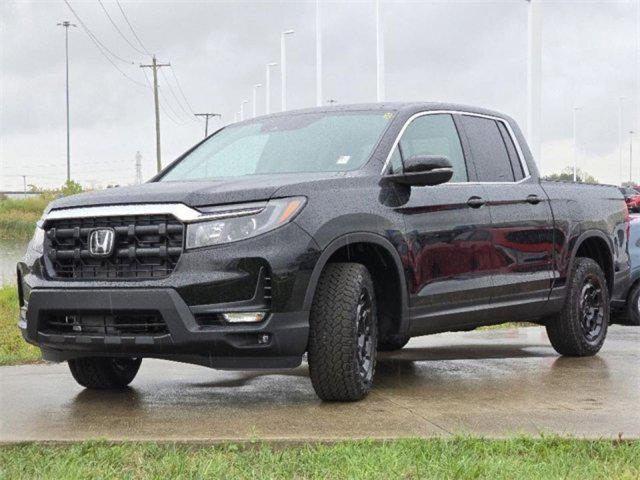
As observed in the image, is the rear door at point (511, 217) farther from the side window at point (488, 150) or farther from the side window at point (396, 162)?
the side window at point (396, 162)

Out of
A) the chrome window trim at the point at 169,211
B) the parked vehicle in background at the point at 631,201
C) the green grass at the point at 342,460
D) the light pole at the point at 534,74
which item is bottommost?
the green grass at the point at 342,460

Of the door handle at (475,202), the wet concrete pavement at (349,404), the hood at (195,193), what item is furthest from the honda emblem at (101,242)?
the door handle at (475,202)

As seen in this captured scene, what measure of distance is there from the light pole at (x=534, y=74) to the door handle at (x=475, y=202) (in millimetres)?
15568

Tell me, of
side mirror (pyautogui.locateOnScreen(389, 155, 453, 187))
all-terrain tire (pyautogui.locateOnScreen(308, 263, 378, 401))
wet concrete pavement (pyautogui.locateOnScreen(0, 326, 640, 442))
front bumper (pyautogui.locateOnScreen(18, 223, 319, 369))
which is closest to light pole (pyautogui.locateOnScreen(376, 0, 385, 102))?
wet concrete pavement (pyautogui.locateOnScreen(0, 326, 640, 442))

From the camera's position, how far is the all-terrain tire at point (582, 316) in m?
8.63

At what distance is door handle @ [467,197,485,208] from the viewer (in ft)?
24.3

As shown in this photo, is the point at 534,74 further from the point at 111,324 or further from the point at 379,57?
the point at 111,324

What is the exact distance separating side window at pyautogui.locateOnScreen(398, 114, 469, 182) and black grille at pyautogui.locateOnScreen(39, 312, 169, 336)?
201 centimetres

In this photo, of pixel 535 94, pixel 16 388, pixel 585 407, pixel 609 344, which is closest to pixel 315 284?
pixel 585 407

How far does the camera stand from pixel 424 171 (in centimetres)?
670

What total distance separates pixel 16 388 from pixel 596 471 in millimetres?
3900

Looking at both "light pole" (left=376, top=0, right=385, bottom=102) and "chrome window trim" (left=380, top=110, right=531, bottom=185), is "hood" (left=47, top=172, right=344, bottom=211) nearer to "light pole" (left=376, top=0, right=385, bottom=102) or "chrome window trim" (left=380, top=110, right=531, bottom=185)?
"chrome window trim" (left=380, top=110, right=531, bottom=185)

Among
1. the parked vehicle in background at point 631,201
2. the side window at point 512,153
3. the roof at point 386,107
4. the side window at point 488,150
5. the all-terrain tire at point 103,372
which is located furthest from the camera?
the parked vehicle in background at point 631,201

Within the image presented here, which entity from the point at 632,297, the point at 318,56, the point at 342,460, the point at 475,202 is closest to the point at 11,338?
the point at 632,297
